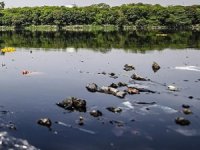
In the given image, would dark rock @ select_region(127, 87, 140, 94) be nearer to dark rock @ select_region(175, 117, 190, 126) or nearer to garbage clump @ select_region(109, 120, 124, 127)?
garbage clump @ select_region(109, 120, 124, 127)

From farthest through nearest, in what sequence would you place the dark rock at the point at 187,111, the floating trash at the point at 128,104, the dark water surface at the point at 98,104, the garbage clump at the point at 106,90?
the garbage clump at the point at 106,90
the floating trash at the point at 128,104
the dark rock at the point at 187,111
the dark water surface at the point at 98,104

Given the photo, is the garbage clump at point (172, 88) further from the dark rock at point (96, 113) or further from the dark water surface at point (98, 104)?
the dark rock at point (96, 113)

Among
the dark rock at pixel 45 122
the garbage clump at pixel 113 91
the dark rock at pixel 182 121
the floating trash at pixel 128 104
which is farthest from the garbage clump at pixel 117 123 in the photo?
the garbage clump at pixel 113 91

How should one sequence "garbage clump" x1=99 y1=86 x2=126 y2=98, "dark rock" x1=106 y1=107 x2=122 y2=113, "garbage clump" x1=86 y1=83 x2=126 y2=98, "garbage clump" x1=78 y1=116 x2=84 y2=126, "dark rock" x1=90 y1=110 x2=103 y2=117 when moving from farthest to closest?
"garbage clump" x1=86 y1=83 x2=126 y2=98, "garbage clump" x1=99 y1=86 x2=126 y2=98, "dark rock" x1=106 y1=107 x2=122 y2=113, "dark rock" x1=90 y1=110 x2=103 y2=117, "garbage clump" x1=78 y1=116 x2=84 y2=126

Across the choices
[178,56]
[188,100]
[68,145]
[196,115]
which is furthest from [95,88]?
[178,56]

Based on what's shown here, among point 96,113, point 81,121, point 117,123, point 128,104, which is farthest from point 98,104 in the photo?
point 117,123

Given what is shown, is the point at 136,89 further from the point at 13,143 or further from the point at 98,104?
the point at 13,143

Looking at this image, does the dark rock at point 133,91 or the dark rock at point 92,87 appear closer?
the dark rock at point 133,91

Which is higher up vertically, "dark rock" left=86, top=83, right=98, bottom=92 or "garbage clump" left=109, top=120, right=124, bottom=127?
"dark rock" left=86, top=83, right=98, bottom=92

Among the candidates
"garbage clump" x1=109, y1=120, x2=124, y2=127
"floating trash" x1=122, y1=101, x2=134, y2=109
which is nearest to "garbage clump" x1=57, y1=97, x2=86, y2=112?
"floating trash" x1=122, y1=101, x2=134, y2=109

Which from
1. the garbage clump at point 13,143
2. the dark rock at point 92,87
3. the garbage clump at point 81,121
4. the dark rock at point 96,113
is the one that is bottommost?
the garbage clump at point 13,143

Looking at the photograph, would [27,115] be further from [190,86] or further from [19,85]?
[190,86]

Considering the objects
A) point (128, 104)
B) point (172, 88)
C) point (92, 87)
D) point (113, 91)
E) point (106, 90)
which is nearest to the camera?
point (128, 104)

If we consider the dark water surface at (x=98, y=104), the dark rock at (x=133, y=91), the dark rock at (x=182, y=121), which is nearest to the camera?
the dark water surface at (x=98, y=104)
